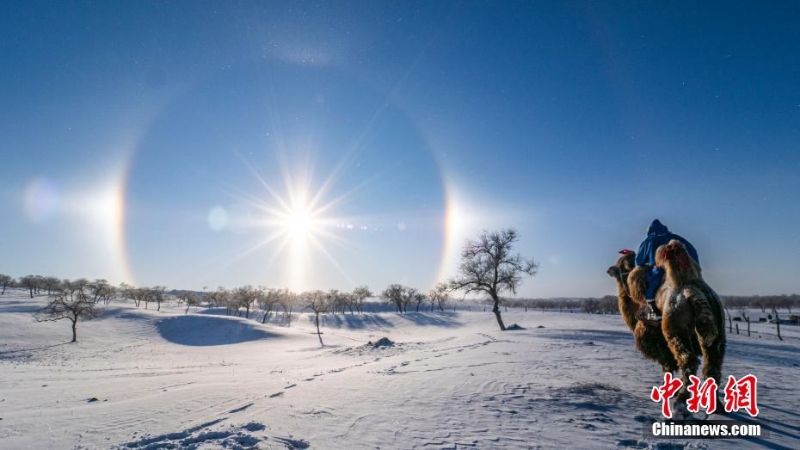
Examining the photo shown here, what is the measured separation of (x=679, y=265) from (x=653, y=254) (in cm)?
120

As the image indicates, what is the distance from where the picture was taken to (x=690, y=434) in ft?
13.3

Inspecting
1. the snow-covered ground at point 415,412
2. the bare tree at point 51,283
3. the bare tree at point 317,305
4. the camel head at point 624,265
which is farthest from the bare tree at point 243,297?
the camel head at point 624,265

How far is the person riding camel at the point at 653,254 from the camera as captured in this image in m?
5.61

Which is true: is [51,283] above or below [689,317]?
below

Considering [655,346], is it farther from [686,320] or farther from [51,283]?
[51,283]

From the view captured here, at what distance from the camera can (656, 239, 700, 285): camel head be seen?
4.96m

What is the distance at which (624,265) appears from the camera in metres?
6.89

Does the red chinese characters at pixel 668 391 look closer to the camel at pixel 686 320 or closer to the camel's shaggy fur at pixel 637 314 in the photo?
the camel at pixel 686 320

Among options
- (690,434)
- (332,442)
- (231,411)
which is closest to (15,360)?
(231,411)

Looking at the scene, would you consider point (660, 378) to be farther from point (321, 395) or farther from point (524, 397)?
point (321, 395)

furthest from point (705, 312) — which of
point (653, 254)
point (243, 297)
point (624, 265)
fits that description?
point (243, 297)

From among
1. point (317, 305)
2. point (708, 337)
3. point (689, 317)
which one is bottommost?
point (317, 305)

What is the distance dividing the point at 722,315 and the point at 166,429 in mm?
8095

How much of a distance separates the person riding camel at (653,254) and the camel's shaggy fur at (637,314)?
20 centimetres
